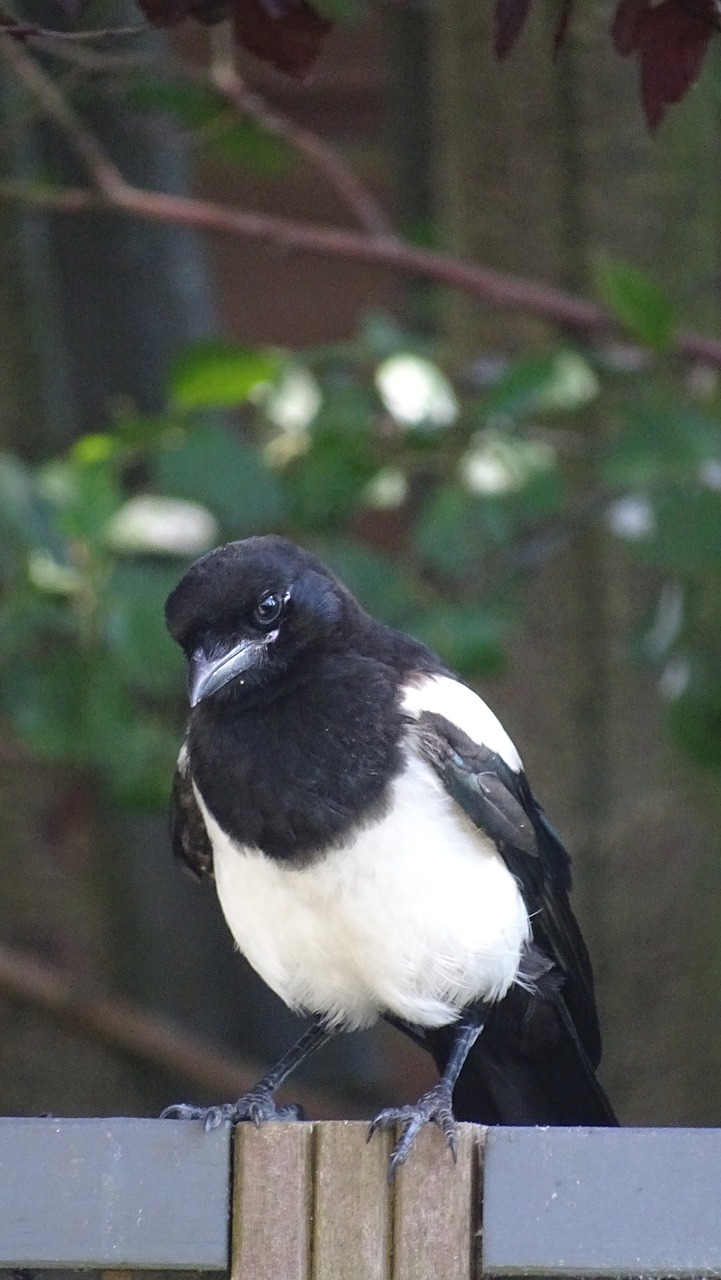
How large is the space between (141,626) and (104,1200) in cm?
143

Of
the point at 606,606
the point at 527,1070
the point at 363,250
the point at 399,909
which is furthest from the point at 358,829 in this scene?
the point at 606,606

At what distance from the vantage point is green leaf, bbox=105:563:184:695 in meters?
2.94

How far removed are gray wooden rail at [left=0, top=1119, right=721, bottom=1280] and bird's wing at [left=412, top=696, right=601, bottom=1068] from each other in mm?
597

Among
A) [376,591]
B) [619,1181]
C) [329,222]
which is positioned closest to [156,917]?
[376,591]

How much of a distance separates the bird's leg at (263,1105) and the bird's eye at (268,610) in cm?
52

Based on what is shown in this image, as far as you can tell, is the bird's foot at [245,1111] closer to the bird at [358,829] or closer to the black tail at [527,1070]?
the bird at [358,829]

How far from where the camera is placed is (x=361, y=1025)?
239 centimetres

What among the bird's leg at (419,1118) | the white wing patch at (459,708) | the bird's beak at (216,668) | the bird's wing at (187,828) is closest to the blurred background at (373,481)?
the bird's wing at (187,828)

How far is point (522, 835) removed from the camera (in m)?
2.29

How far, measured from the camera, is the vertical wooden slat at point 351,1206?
1663 millimetres

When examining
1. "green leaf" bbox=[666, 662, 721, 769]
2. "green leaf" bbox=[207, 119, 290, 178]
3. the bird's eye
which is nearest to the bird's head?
the bird's eye

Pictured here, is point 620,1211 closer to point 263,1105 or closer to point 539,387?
point 263,1105

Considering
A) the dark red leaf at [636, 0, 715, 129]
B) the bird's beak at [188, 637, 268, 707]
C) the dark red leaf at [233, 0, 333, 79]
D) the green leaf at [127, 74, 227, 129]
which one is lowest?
the green leaf at [127, 74, 227, 129]

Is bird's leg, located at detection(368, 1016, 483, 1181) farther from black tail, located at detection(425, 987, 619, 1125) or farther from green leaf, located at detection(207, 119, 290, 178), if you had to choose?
green leaf, located at detection(207, 119, 290, 178)
